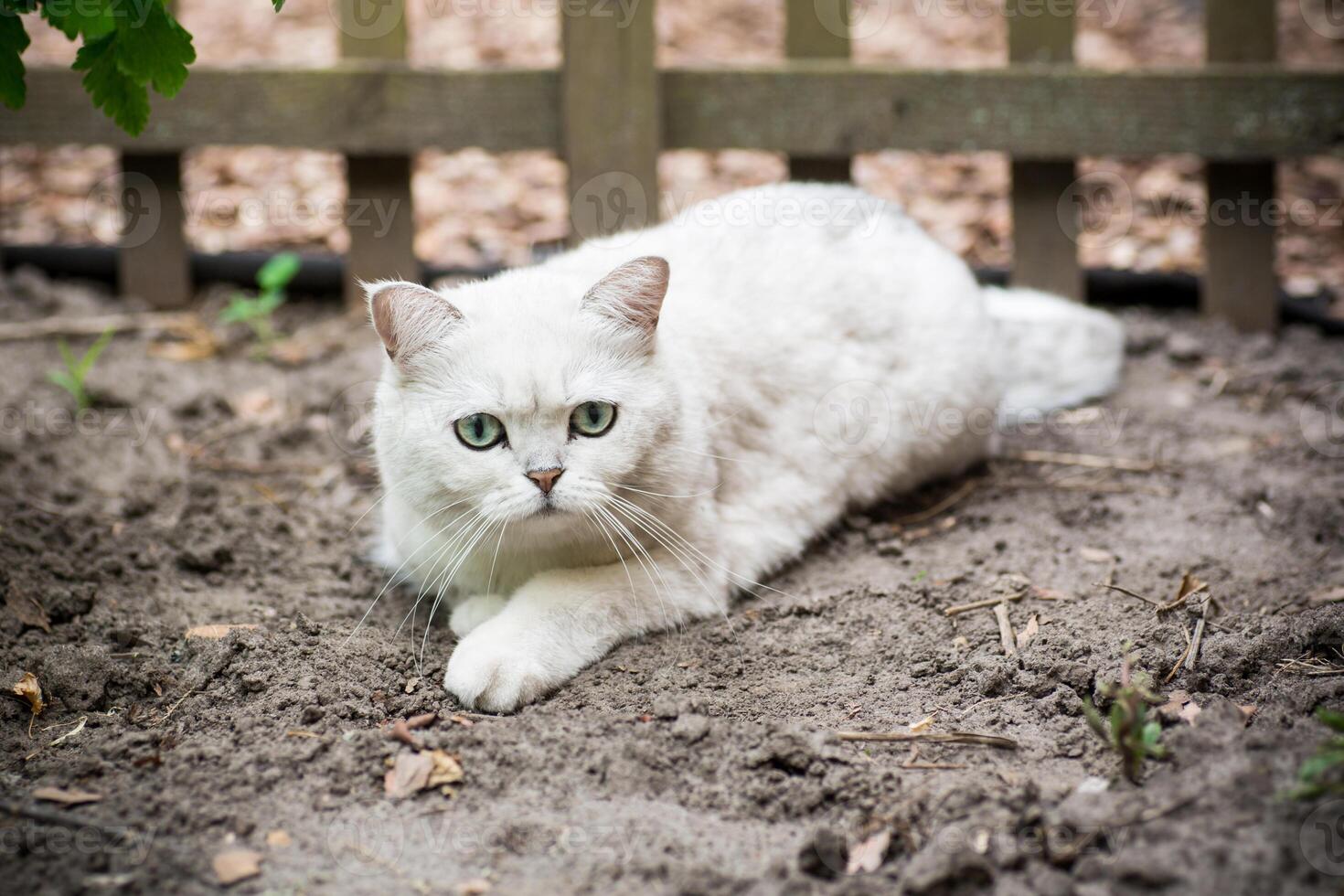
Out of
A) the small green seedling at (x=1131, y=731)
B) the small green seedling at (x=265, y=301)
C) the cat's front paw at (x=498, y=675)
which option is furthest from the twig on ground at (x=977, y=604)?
the small green seedling at (x=265, y=301)

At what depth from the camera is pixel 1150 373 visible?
14.5 ft

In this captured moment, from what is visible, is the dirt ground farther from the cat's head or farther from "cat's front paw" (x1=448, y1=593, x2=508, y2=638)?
the cat's head

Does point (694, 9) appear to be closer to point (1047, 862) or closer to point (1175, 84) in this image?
point (1175, 84)

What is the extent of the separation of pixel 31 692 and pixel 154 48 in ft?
4.59

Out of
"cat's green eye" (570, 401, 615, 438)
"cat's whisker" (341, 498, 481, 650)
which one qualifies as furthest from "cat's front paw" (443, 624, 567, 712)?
"cat's green eye" (570, 401, 615, 438)

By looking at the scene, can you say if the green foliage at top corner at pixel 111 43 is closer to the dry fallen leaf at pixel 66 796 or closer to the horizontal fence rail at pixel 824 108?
the dry fallen leaf at pixel 66 796

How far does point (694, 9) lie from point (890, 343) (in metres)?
4.46

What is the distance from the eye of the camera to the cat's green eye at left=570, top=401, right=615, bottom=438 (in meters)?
2.56

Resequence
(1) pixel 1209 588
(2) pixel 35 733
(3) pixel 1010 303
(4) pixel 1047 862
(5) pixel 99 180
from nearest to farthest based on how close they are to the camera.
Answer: (4) pixel 1047 862
(2) pixel 35 733
(1) pixel 1209 588
(3) pixel 1010 303
(5) pixel 99 180

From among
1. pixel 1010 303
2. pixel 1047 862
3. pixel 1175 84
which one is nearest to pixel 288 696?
pixel 1047 862

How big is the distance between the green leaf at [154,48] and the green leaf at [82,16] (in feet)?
0.16

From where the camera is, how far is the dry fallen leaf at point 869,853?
1.95 metres

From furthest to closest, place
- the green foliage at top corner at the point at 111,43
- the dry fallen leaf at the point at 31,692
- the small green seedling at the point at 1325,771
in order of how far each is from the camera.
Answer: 1. the dry fallen leaf at the point at 31,692
2. the green foliage at top corner at the point at 111,43
3. the small green seedling at the point at 1325,771

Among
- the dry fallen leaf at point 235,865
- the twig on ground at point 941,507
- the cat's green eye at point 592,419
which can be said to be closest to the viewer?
the dry fallen leaf at point 235,865
